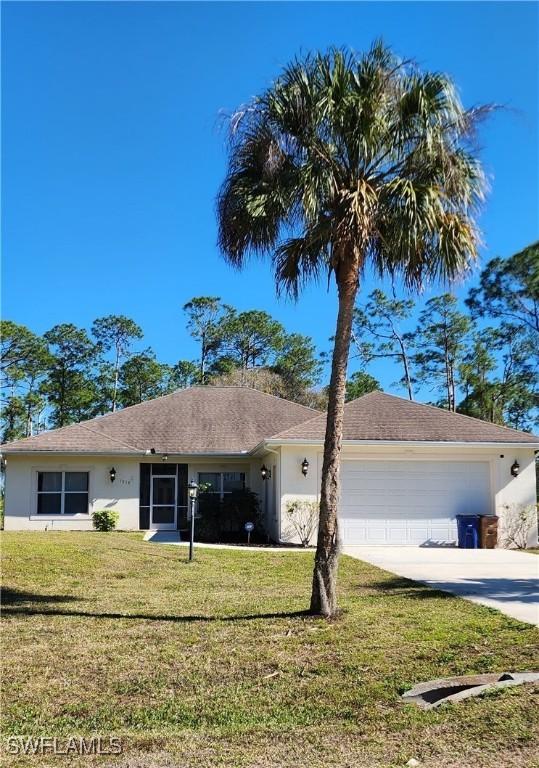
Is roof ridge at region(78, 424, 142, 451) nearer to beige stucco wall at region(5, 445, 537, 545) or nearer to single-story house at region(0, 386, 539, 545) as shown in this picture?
single-story house at region(0, 386, 539, 545)

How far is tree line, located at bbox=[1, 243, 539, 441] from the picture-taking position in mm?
34625

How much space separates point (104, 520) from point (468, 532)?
35.8 feet

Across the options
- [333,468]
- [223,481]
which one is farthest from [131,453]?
[333,468]

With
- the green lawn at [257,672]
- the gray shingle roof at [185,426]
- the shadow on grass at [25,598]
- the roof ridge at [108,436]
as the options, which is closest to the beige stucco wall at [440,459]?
the gray shingle roof at [185,426]

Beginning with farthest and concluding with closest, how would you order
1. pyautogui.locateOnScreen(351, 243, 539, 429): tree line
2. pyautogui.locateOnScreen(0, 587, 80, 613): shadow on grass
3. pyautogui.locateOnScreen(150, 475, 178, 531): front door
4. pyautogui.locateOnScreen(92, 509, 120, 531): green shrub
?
1. pyautogui.locateOnScreen(351, 243, 539, 429): tree line
2. pyautogui.locateOnScreen(150, 475, 178, 531): front door
3. pyautogui.locateOnScreen(92, 509, 120, 531): green shrub
4. pyautogui.locateOnScreen(0, 587, 80, 613): shadow on grass

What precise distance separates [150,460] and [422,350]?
23.0m

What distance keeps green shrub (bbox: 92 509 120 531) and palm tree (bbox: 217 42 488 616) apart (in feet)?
45.3

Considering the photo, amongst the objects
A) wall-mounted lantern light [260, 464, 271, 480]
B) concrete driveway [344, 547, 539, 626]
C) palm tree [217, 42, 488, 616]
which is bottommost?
concrete driveway [344, 547, 539, 626]

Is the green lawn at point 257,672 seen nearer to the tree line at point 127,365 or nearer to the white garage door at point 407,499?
the white garage door at point 407,499

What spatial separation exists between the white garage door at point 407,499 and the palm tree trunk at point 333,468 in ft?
31.6

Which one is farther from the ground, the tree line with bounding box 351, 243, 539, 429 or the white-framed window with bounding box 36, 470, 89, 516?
the tree line with bounding box 351, 243, 539, 429

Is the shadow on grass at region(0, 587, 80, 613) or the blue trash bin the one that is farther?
the blue trash bin

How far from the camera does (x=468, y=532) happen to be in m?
17.3

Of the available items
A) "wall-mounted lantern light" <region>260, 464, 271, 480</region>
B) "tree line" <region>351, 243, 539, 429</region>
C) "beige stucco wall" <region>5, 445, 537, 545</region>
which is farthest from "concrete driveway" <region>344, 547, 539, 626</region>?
"tree line" <region>351, 243, 539, 429</region>
